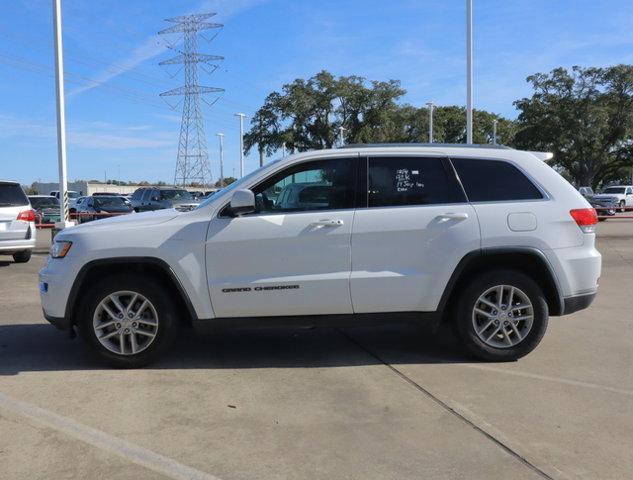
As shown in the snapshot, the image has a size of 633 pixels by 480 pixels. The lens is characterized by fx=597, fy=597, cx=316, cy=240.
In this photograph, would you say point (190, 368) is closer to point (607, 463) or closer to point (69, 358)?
Answer: point (69, 358)

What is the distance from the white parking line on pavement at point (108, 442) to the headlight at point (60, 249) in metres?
1.26

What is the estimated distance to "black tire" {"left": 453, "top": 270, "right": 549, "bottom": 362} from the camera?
5293mm

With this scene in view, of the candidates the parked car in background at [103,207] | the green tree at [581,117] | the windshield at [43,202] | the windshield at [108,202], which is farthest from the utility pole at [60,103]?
the green tree at [581,117]

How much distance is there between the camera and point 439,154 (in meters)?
5.41

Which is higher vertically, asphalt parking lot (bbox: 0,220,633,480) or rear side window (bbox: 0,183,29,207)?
rear side window (bbox: 0,183,29,207)

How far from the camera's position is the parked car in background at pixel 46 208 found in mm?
25431

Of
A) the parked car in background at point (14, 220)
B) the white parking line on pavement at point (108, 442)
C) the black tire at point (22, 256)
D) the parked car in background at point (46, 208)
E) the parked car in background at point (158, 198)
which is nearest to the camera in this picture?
the white parking line on pavement at point (108, 442)

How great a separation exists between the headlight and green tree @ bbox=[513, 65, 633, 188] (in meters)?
49.0

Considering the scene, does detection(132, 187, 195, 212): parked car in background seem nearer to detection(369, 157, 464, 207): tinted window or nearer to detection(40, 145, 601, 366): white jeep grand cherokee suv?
detection(40, 145, 601, 366): white jeep grand cherokee suv

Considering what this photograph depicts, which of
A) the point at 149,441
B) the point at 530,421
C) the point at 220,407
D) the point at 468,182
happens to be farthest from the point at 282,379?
the point at 468,182

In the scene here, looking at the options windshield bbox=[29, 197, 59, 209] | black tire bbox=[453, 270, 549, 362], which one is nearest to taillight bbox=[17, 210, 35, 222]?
black tire bbox=[453, 270, 549, 362]

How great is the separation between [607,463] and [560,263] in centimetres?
210

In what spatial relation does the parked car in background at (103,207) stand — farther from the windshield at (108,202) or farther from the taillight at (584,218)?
the taillight at (584,218)

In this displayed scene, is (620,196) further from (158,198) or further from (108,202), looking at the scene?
(108,202)
